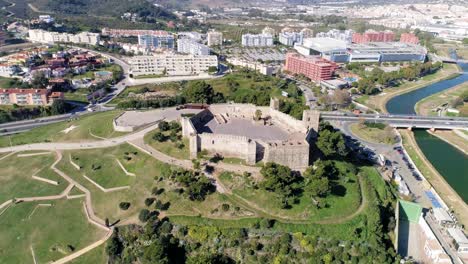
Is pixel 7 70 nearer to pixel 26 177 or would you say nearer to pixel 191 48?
pixel 191 48

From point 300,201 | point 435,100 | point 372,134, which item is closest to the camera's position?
point 300,201

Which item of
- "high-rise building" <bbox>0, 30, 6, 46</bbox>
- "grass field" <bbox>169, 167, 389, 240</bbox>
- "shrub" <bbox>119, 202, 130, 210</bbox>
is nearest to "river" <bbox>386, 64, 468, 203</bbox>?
"grass field" <bbox>169, 167, 389, 240</bbox>

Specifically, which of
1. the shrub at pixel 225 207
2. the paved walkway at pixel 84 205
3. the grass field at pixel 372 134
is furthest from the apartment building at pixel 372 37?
the paved walkway at pixel 84 205

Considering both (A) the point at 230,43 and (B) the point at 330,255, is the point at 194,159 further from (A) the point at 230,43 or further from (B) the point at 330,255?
(A) the point at 230,43

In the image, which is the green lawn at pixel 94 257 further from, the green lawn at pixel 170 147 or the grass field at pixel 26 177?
the green lawn at pixel 170 147

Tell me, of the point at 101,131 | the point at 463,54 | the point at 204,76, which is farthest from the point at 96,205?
the point at 463,54

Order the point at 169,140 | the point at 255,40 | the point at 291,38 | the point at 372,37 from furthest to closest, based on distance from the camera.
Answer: the point at 372,37 → the point at 291,38 → the point at 255,40 → the point at 169,140

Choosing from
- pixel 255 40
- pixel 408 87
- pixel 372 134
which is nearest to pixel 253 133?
pixel 372 134
